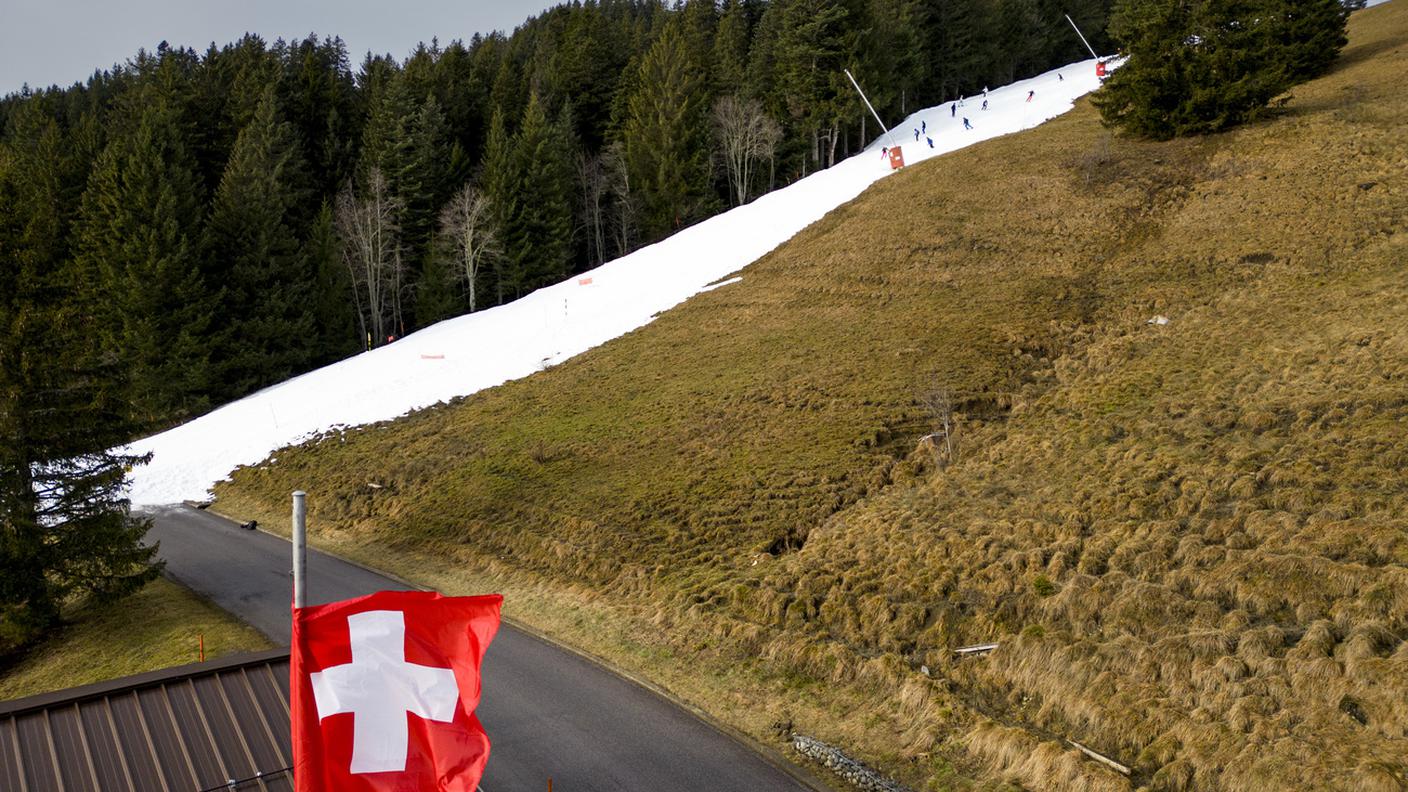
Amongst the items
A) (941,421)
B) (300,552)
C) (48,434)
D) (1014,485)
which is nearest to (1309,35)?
(941,421)

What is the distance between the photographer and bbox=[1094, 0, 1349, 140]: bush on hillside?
129 ft

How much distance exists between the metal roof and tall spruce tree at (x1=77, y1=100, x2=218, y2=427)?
119 feet

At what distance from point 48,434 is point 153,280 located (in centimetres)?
2738

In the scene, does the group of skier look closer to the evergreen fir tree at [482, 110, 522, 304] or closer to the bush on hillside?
the bush on hillside

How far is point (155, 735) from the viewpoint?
7.99m

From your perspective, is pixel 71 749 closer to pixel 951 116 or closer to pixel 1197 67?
pixel 1197 67

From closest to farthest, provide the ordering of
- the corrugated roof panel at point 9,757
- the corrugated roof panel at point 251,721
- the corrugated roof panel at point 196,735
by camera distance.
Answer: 1. the corrugated roof panel at point 9,757
2. the corrugated roof panel at point 196,735
3. the corrugated roof panel at point 251,721

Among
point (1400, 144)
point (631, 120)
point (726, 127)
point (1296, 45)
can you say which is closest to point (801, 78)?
point (726, 127)

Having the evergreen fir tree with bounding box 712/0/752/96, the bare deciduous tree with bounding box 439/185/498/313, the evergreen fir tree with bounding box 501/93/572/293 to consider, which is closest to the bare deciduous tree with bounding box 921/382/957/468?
the bare deciduous tree with bounding box 439/185/498/313

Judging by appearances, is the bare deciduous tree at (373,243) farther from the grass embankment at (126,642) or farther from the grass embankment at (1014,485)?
the grass embankment at (126,642)

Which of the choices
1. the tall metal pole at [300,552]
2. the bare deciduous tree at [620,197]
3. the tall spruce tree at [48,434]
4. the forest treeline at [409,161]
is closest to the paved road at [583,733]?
the tall spruce tree at [48,434]

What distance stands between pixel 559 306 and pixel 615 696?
104 ft

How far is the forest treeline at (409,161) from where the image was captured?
43406 millimetres

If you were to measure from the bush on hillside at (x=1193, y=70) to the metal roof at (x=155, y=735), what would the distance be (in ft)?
149
